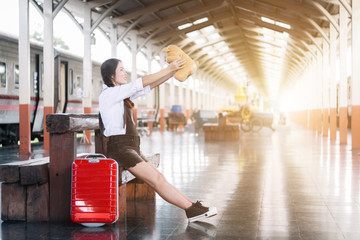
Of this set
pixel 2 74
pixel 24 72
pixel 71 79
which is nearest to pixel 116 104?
pixel 24 72

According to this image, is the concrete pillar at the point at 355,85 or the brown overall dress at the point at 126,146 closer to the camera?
the brown overall dress at the point at 126,146

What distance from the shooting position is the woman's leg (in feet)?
15.3

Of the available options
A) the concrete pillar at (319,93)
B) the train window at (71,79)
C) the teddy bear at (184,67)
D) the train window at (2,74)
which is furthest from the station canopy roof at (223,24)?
the teddy bear at (184,67)

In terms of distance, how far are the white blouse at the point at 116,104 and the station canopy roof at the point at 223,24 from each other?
1183cm

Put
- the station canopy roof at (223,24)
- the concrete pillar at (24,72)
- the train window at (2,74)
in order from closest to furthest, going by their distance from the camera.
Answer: the concrete pillar at (24,72)
the train window at (2,74)
the station canopy roof at (223,24)

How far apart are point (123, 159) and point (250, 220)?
1359 millimetres

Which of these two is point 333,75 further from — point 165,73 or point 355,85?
point 165,73

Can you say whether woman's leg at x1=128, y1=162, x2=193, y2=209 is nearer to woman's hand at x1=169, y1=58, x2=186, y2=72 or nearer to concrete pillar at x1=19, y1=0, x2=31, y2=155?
woman's hand at x1=169, y1=58, x2=186, y2=72

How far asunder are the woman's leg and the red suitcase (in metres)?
0.21

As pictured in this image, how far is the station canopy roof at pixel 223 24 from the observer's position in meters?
18.2

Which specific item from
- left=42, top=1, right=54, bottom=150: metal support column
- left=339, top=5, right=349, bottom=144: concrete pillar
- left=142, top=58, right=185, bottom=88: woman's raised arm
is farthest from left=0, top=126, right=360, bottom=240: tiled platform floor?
left=339, top=5, right=349, bottom=144: concrete pillar

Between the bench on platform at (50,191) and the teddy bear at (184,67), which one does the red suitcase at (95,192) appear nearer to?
the bench on platform at (50,191)

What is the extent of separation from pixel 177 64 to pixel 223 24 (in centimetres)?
2392

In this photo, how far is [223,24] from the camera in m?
27.8
